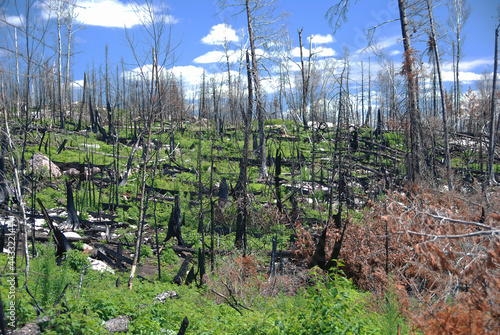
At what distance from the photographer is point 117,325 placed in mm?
4242

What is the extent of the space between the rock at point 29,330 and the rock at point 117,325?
77 centimetres

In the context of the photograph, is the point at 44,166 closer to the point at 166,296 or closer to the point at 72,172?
the point at 72,172

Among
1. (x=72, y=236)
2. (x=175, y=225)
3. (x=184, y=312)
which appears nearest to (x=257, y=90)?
(x=175, y=225)

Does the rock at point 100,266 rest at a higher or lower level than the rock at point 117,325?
lower

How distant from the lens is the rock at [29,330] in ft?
11.2

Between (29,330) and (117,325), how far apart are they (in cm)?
103

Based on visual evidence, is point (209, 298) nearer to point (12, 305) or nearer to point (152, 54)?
point (12, 305)

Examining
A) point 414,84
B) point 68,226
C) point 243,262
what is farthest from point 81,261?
point 414,84

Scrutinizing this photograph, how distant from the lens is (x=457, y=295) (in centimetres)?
346

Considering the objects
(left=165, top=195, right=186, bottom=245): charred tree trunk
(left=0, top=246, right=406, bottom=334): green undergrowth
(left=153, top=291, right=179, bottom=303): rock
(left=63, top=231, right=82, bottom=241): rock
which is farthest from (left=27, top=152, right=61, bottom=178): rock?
(left=153, top=291, right=179, bottom=303): rock

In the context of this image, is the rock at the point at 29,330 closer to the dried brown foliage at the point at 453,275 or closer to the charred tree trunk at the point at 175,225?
the dried brown foliage at the point at 453,275

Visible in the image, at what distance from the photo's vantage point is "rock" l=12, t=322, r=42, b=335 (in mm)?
3423

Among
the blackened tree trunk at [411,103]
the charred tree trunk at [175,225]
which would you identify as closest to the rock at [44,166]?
the charred tree trunk at [175,225]

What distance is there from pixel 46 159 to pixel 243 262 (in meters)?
12.6
